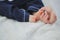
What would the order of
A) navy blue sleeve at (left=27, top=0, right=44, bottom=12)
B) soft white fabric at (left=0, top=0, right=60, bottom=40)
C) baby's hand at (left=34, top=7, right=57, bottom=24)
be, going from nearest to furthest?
soft white fabric at (left=0, top=0, right=60, bottom=40), baby's hand at (left=34, top=7, right=57, bottom=24), navy blue sleeve at (left=27, top=0, right=44, bottom=12)

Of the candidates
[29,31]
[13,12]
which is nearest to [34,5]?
[13,12]

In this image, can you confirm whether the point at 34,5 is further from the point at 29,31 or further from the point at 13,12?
the point at 29,31

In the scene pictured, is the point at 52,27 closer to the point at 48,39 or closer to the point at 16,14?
the point at 48,39

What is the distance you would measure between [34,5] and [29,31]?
0.25 metres

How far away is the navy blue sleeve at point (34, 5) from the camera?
0.94 metres

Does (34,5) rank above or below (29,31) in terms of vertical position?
above

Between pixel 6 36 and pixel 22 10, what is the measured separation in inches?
9.0

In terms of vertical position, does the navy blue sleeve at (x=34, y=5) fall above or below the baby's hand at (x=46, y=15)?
above

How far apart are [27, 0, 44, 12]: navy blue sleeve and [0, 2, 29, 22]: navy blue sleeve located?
49 mm

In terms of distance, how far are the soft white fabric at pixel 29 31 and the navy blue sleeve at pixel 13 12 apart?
0.05m

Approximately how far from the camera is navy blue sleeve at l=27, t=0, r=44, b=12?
935 mm

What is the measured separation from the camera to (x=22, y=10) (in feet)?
3.01

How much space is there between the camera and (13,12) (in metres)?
0.92

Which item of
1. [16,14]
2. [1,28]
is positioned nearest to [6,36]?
[1,28]
